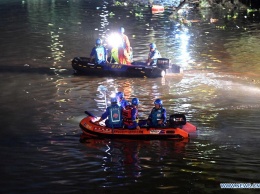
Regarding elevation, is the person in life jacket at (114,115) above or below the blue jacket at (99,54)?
below

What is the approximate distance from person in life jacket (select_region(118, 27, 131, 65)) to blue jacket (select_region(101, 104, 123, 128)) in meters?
9.77

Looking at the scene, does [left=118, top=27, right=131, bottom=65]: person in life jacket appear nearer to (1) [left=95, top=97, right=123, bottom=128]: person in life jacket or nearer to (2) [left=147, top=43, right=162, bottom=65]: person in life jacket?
(2) [left=147, top=43, right=162, bottom=65]: person in life jacket

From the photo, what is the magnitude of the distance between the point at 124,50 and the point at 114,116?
998 centimetres

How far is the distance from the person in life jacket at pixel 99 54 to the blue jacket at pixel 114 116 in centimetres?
967

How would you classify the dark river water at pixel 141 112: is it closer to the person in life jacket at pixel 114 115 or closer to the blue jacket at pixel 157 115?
the person in life jacket at pixel 114 115

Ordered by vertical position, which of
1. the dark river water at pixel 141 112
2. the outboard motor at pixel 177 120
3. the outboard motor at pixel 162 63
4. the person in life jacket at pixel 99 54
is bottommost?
the dark river water at pixel 141 112

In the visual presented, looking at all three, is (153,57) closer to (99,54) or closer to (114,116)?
(99,54)

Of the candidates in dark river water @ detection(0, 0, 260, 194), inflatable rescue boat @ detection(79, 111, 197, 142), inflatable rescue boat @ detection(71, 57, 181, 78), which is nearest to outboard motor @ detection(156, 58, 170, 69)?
inflatable rescue boat @ detection(71, 57, 181, 78)

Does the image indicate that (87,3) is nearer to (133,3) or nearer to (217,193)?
(133,3)

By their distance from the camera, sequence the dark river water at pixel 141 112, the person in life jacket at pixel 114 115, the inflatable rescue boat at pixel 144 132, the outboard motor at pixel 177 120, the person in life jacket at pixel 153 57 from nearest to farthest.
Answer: the dark river water at pixel 141 112 → the inflatable rescue boat at pixel 144 132 → the person in life jacket at pixel 114 115 → the outboard motor at pixel 177 120 → the person in life jacket at pixel 153 57

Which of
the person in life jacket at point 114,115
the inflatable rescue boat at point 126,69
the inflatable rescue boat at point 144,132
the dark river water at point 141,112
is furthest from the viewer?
the inflatable rescue boat at point 126,69

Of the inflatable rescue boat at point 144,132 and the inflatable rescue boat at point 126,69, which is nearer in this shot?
the inflatable rescue boat at point 144,132

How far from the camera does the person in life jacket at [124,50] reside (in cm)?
2439

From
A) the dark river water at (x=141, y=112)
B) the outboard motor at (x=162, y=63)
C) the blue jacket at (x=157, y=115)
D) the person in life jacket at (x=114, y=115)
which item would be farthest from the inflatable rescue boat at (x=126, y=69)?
the person in life jacket at (x=114, y=115)
